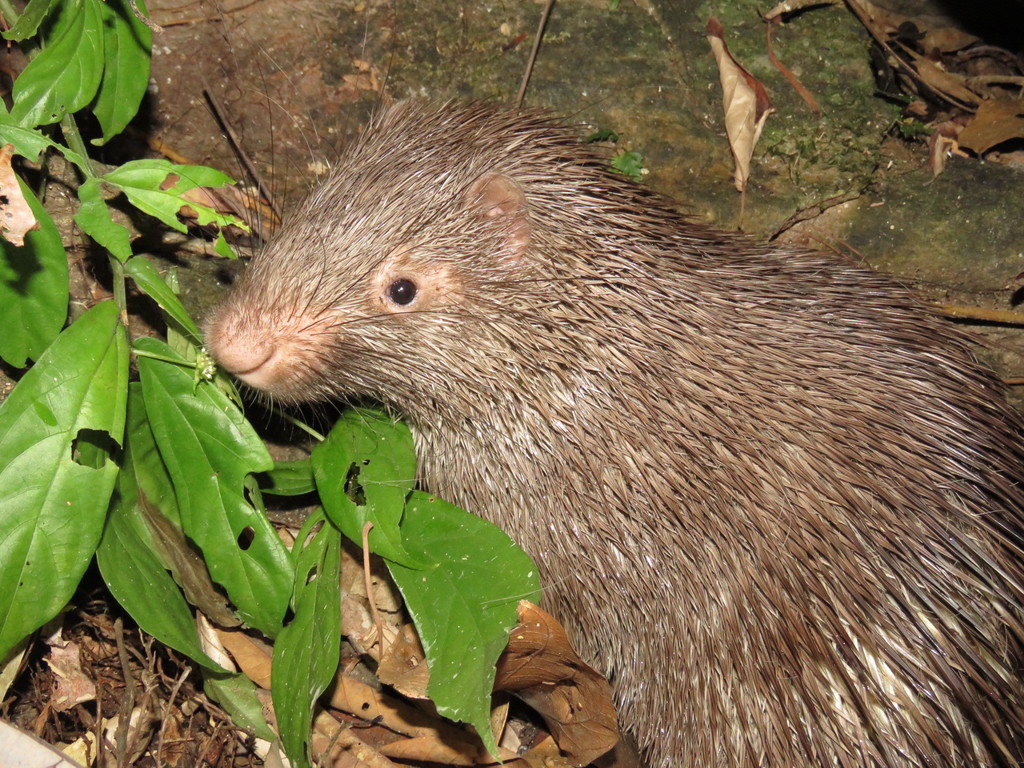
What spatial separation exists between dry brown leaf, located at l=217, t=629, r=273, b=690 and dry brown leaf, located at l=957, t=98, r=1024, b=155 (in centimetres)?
471

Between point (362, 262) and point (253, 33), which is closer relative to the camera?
point (362, 262)

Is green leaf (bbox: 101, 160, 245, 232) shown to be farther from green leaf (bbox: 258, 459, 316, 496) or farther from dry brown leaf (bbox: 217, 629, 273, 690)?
dry brown leaf (bbox: 217, 629, 273, 690)

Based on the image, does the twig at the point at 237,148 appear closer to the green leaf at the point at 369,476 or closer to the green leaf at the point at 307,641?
the green leaf at the point at 369,476

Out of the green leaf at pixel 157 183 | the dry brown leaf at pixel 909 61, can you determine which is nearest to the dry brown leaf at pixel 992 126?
the dry brown leaf at pixel 909 61

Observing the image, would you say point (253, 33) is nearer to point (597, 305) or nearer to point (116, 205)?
point (116, 205)

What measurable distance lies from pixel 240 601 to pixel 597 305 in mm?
1834

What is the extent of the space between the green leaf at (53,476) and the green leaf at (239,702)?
0.89 metres

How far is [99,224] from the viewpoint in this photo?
355 centimetres

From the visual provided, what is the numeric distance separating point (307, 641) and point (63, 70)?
239cm

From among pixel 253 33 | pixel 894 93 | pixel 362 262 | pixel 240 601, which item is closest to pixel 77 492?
pixel 240 601

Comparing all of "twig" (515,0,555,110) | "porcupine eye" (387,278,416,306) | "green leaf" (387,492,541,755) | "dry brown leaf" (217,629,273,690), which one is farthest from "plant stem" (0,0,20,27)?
"dry brown leaf" (217,629,273,690)

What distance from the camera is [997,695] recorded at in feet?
11.0

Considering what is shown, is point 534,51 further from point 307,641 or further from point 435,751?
point 435,751

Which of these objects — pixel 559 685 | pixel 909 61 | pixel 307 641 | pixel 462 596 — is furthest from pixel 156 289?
pixel 909 61
